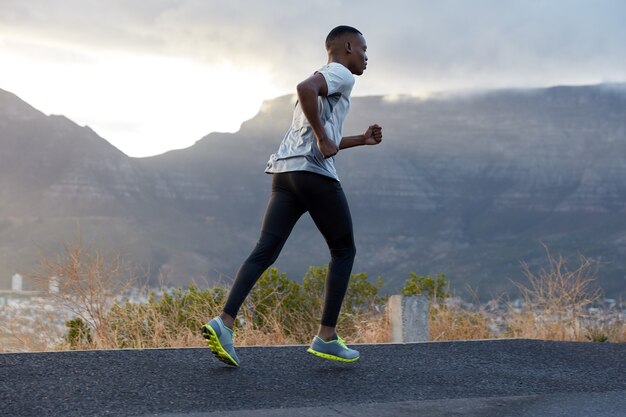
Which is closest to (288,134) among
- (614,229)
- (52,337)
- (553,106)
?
(52,337)

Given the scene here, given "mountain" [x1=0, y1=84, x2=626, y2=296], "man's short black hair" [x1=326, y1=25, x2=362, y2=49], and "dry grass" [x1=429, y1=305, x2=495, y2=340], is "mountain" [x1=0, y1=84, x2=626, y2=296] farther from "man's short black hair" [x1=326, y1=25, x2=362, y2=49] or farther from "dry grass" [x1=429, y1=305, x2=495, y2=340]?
"man's short black hair" [x1=326, y1=25, x2=362, y2=49]

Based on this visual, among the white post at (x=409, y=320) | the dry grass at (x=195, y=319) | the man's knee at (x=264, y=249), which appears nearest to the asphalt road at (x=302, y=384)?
the man's knee at (x=264, y=249)

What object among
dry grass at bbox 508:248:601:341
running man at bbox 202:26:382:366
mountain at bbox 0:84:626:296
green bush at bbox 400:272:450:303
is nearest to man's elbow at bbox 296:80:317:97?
running man at bbox 202:26:382:366

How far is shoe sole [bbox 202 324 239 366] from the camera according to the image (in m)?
5.20

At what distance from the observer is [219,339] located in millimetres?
5238

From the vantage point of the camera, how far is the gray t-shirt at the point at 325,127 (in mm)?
5273

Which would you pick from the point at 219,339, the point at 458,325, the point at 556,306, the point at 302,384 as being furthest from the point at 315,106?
the point at 556,306

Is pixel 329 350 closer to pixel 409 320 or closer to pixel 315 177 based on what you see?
pixel 315 177

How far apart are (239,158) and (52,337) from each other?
118 meters

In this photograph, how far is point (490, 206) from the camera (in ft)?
410

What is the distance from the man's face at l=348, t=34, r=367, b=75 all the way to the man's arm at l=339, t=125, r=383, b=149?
0.36 metres

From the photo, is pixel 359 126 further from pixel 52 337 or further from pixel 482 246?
pixel 52 337

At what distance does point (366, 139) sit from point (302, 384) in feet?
4.97

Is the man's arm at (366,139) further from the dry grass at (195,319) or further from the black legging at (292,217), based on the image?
the dry grass at (195,319)
